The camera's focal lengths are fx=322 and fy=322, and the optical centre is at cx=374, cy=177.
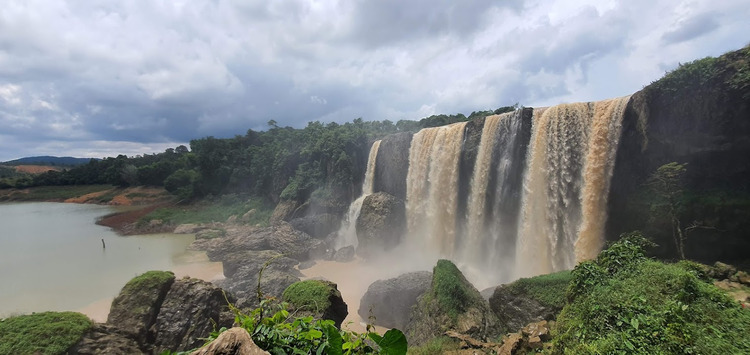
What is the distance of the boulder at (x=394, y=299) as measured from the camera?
1401cm

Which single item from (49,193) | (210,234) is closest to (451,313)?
(210,234)

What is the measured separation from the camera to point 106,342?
7465 millimetres

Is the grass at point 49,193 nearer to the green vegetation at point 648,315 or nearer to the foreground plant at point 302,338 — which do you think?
the foreground plant at point 302,338

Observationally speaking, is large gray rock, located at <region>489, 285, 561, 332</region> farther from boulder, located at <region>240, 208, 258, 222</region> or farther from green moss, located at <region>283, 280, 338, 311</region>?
boulder, located at <region>240, 208, 258, 222</region>

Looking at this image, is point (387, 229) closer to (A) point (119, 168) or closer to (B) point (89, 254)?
(B) point (89, 254)

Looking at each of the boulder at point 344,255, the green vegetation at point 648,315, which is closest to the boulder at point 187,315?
the green vegetation at point 648,315

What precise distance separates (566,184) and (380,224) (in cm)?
1346

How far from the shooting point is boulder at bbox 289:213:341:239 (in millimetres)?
30266

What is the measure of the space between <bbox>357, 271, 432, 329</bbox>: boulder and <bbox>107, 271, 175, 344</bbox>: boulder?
7.67 meters

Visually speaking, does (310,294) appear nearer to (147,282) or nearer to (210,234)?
(147,282)

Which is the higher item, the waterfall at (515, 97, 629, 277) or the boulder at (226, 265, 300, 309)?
the waterfall at (515, 97, 629, 277)

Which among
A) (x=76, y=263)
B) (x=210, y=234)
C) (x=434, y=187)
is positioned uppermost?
(x=434, y=187)

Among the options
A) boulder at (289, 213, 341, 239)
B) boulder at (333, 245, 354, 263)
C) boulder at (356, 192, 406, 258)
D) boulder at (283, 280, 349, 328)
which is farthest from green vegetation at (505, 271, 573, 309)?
boulder at (289, 213, 341, 239)

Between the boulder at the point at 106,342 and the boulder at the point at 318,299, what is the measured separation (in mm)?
3771
